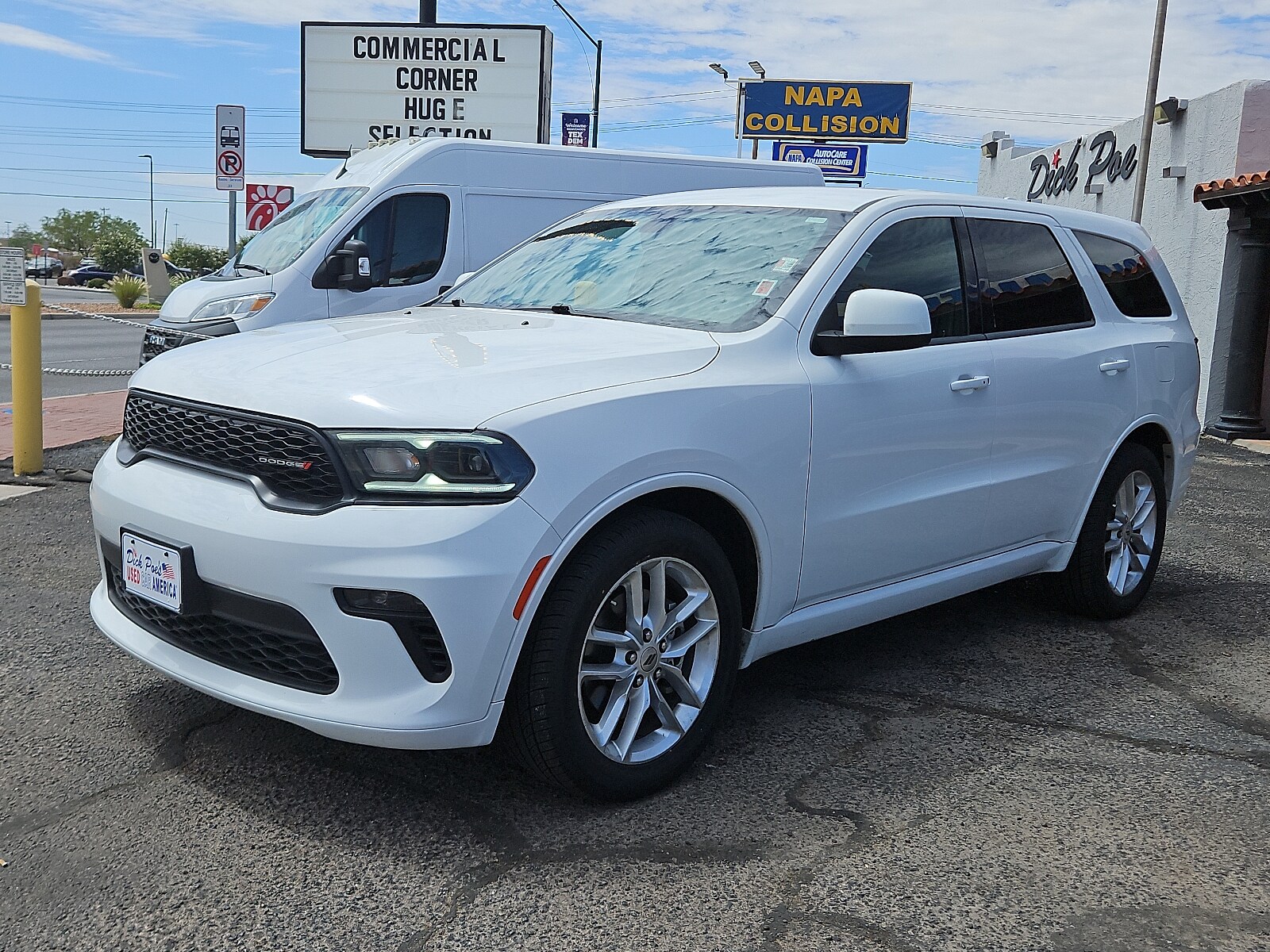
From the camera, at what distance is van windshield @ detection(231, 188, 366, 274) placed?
33.0ft

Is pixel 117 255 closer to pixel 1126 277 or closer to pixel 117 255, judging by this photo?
pixel 117 255

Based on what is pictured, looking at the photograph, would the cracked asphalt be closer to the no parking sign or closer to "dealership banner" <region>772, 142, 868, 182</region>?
the no parking sign

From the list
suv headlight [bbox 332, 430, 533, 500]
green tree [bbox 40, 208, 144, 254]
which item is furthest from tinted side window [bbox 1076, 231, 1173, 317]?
green tree [bbox 40, 208, 144, 254]

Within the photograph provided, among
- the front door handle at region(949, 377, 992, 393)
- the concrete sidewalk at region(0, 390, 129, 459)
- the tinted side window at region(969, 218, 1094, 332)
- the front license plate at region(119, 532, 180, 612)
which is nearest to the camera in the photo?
the front license plate at region(119, 532, 180, 612)

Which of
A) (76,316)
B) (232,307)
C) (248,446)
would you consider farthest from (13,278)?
(76,316)

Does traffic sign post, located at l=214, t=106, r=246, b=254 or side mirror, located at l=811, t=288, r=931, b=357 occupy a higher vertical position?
traffic sign post, located at l=214, t=106, r=246, b=254

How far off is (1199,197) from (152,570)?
13.8 meters

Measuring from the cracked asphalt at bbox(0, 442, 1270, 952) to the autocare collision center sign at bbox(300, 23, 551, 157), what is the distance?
1790 centimetres

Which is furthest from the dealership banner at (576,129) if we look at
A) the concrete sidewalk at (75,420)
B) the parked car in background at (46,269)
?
the parked car in background at (46,269)

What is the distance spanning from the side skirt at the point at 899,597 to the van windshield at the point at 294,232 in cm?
682

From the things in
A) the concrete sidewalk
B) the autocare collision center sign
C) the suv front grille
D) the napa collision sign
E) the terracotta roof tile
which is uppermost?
the napa collision sign

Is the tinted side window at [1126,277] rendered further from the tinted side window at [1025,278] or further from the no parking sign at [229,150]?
the no parking sign at [229,150]

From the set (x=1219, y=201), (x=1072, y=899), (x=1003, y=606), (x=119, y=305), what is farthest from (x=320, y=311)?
(x=119, y=305)

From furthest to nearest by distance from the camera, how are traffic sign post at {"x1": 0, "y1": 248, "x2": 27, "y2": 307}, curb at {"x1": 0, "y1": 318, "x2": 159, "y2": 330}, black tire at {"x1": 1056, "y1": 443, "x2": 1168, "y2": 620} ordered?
1. curb at {"x1": 0, "y1": 318, "x2": 159, "y2": 330}
2. traffic sign post at {"x1": 0, "y1": 248, "x2": 27, "y2": 307}
3. black tire at {"x1": 1056, "y1": 443, "x2": 1168, "y2": 620}
